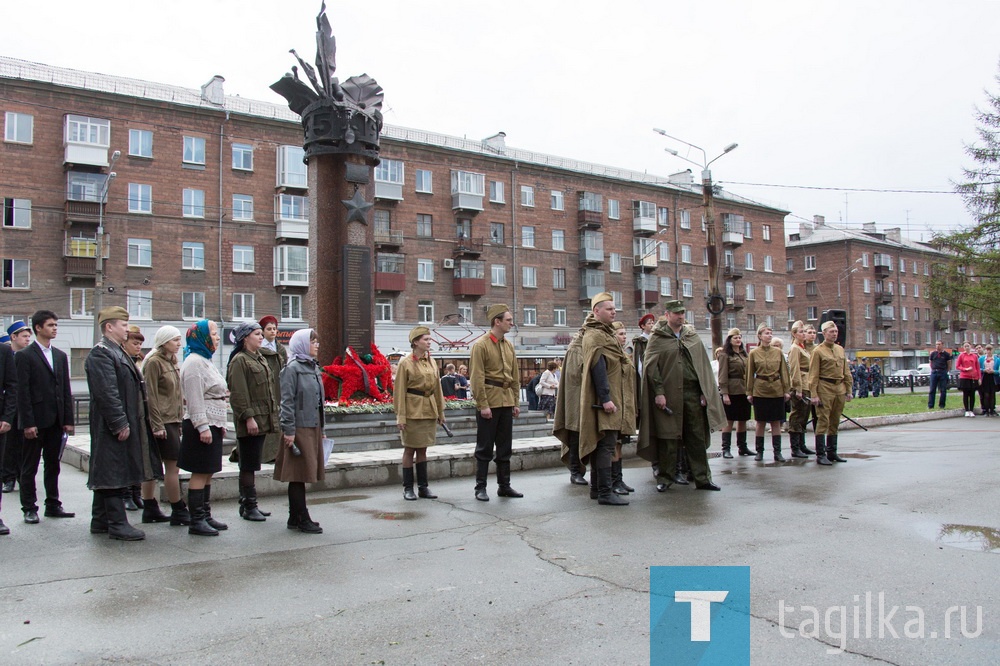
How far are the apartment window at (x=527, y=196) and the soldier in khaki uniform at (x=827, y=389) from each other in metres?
41.6

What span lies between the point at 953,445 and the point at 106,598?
12.4m

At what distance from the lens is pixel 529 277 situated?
51.9 metres

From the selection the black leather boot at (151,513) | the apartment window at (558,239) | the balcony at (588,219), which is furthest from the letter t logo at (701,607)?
the balcony at (588,219)

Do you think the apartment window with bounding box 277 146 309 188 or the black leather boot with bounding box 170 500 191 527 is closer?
the black leather boot with bounding box 170 500 191 527

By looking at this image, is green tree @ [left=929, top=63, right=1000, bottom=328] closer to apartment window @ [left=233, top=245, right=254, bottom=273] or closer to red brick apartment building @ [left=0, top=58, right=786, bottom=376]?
red brick apartment building @ [left=0, top=58, right=786, bottom=376]

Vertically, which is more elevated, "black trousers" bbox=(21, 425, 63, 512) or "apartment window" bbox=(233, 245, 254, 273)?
"apartment window" bbox=(233, 245, 254, 273)

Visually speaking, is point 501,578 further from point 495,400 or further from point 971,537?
point 971,537

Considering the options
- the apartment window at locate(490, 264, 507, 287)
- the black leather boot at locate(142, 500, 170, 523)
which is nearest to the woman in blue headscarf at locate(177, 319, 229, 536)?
the black leather boot at locate(142, 500, 170, 523)

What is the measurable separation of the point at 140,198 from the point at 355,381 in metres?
31.0

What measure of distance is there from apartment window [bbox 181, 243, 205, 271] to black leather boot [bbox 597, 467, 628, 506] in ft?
121

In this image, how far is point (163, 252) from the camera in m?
39.8

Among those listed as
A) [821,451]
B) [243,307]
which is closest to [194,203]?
[243,307]

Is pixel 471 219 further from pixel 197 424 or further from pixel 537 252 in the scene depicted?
pixel 197 424

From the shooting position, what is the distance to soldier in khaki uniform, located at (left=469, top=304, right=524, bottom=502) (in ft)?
27.9
